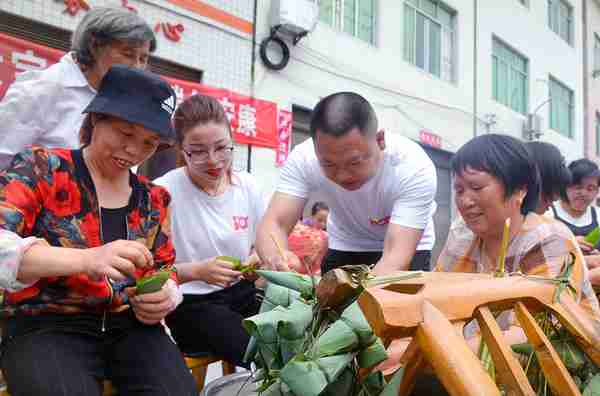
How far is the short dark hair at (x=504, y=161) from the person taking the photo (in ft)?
4.94

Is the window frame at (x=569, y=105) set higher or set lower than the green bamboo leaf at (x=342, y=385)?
higher

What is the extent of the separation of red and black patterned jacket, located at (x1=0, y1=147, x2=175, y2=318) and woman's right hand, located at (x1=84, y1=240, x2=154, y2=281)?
0.64 ft

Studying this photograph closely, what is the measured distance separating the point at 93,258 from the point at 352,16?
268 inches

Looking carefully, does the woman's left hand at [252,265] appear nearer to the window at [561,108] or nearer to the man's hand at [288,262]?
the man's hand at [288,262]

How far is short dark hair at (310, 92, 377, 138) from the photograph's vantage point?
1712mm

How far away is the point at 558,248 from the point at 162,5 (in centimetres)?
449

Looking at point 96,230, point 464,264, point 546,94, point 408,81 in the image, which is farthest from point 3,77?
point 546,94

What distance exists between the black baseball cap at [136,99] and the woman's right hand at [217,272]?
486mm

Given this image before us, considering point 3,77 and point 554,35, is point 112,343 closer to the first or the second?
point 3,77

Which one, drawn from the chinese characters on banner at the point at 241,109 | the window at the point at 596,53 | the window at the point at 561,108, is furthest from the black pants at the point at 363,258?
the window at the point at 596,53

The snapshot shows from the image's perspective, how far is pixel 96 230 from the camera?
1.36 meters

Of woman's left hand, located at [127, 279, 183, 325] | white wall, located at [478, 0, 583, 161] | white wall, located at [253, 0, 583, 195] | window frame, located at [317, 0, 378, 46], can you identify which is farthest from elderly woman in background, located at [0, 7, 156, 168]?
white wall, located at [478, 0, 583, 161]

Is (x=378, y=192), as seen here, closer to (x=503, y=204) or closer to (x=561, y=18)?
(x=503, y=204)

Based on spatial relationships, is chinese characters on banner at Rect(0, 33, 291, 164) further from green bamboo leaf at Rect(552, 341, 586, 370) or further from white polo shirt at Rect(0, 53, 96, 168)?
green bamboo leaf at Rect(552, 341, 586, 370)
